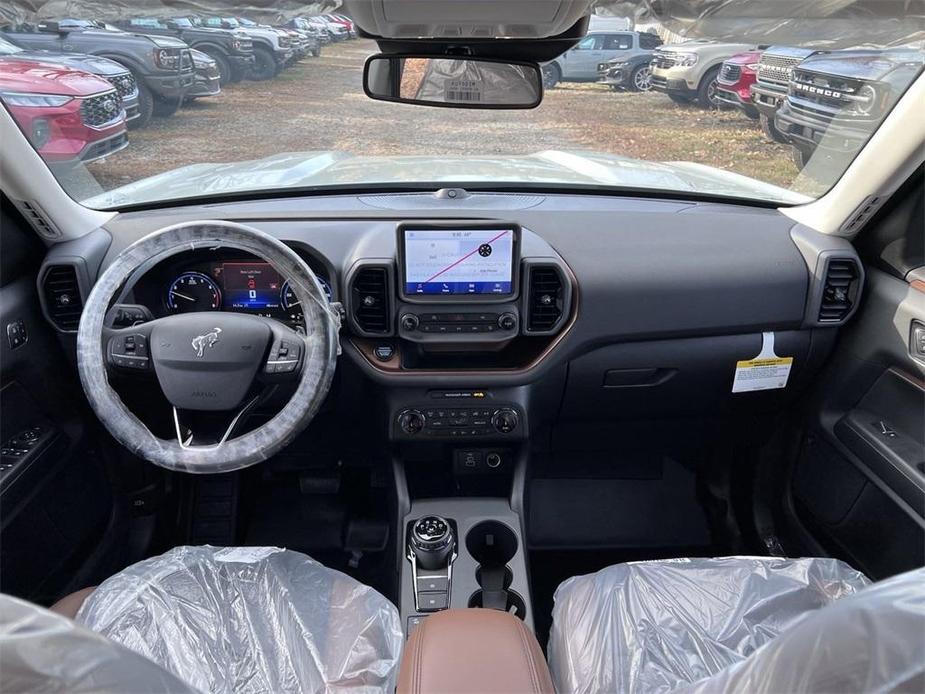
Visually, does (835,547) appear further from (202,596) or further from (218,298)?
(218,298)

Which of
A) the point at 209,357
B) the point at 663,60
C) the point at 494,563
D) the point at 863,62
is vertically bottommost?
the point at 494,563

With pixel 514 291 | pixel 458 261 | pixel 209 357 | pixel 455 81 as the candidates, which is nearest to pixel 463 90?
pixel 455 81

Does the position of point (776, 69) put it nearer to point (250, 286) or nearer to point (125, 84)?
point (250, 286)

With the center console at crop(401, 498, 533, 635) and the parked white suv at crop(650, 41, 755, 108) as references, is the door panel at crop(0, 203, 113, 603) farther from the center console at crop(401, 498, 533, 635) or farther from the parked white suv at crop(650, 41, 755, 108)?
the parked white suv at crop(650, 41, 755, 108)

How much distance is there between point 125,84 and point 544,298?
173 centimetres

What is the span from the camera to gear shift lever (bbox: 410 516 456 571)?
85.7 inches

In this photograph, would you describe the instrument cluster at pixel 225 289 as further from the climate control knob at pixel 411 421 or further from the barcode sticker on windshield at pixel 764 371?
the barcode sticker on windshield at pixel 764 371

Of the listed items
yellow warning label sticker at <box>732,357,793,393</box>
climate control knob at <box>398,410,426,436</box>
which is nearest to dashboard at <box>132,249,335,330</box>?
climate control knob at <box>398,410,426,436</box>

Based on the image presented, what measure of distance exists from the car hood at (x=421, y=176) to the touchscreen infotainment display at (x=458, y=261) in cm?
45

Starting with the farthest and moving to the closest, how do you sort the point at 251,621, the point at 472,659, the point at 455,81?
the point at 455,81 < the point at 251,621 < the point at 472,659

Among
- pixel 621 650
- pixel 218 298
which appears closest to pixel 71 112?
pixel 218 298

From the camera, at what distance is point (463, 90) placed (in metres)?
1.97

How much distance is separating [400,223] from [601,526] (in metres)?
1.53

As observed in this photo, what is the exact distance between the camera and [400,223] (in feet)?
7.23
